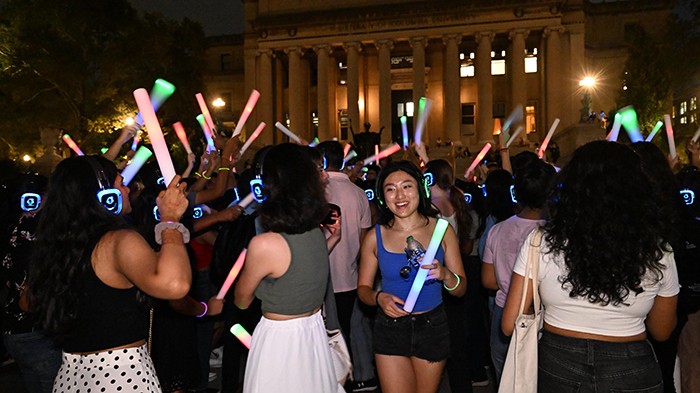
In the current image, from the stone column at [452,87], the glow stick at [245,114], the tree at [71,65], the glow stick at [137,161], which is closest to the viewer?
the glow stick at [137,161]

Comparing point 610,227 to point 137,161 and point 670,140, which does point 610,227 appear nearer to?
point 137,161

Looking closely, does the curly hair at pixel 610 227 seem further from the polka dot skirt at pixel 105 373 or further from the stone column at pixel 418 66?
the stone column at pixel 418 66

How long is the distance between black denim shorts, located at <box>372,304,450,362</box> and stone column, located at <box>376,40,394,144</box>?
37733mm

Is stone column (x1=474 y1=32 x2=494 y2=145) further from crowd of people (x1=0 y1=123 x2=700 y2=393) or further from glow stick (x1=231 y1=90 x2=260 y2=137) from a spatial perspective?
crowd of people (x1=0 y1=123 x2=700 y2=393)

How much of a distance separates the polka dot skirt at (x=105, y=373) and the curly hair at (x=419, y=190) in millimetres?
2018

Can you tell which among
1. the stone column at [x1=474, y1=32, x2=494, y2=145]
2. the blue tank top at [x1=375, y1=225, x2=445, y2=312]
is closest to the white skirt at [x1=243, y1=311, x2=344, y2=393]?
the blue tank top at [x1=375, y1=225, x2=445, y2=312]

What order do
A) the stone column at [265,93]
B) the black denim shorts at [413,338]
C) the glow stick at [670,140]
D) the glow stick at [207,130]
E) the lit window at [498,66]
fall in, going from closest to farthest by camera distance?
the black denim shorts at [413,338]
the glow stick at [670,140]
the glow stick at [207,130]
the stone column at [265,93]
the lit window at [498,66]

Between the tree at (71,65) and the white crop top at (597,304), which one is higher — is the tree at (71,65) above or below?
above

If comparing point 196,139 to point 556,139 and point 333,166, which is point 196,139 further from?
→ point 333,166

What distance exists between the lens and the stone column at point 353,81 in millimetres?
41906

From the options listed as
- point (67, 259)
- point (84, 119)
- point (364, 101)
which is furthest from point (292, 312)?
point (364, 101)

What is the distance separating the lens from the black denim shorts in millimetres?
3857

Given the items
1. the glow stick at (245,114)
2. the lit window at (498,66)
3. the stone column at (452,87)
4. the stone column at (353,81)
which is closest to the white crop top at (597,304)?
the glow stick at (245,114)

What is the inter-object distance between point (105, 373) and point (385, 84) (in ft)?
132
